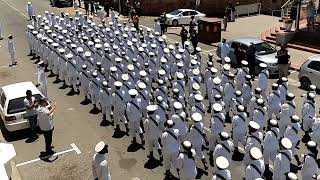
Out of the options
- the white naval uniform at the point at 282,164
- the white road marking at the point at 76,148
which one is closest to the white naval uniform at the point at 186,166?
the white naval uniform at the point at 282,164

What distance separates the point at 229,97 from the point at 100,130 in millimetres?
4255

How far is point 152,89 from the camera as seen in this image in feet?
57.8

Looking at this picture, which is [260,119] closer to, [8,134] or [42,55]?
[8,134]

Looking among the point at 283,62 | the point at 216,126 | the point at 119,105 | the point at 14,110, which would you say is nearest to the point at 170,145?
the point at 216,126

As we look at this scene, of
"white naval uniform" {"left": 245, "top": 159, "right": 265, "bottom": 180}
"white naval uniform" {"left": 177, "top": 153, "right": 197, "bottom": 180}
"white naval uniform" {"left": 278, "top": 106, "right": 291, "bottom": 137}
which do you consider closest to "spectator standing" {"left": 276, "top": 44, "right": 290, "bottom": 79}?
"white naval uniform" {"left": 278, "top": 106, "right": 291, "bottom": 137}

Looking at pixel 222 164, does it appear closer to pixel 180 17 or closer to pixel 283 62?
pixel 283 62

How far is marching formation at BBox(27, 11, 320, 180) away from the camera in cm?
1026

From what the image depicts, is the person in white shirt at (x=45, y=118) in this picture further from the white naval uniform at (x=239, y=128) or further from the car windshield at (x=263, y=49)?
the car windshield at (x=263, y=49)

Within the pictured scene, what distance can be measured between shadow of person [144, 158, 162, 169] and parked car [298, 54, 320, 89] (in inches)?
318

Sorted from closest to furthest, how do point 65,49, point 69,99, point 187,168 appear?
point 187,168 → point 69,99 → point 65,49

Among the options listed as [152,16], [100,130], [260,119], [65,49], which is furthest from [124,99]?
[152,16]

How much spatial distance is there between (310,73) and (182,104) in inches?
248

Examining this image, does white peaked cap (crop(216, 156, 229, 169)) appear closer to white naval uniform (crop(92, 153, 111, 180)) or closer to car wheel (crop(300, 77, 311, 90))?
white naval uniform (crop(92, 153, 111, 180))

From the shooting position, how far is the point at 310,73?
17422mm
